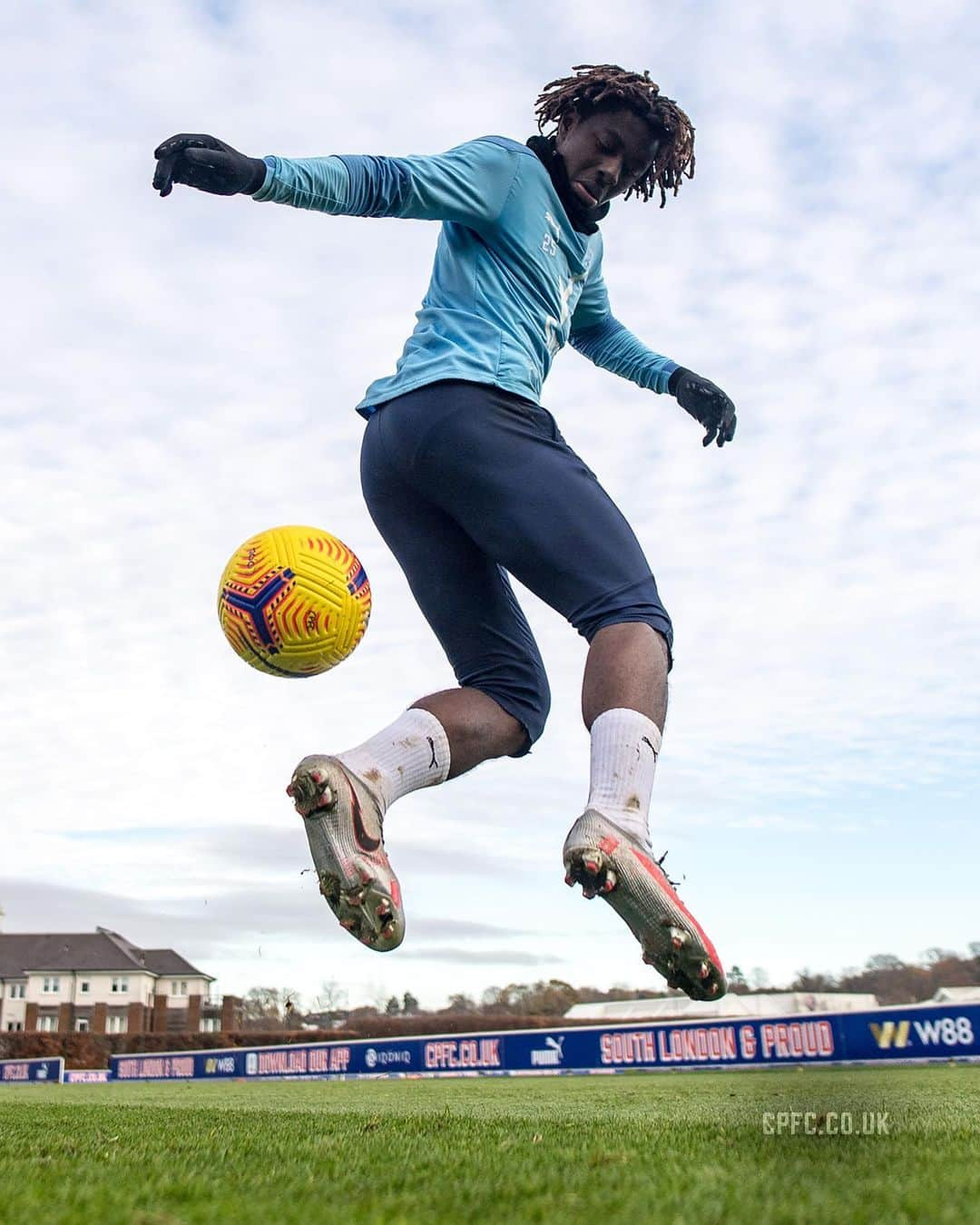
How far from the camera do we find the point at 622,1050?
19.1 meters

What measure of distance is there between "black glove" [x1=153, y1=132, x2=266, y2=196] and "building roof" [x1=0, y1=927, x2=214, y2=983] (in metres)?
81.7

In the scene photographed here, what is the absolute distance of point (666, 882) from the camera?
2850 millimetres

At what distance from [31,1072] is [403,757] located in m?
34.2

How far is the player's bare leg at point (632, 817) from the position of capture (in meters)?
2.77

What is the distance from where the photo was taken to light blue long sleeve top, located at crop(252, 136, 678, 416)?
3.17 metres

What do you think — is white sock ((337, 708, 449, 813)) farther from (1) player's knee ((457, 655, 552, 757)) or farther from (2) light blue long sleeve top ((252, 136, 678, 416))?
(2) light blue long sleeve top ((252, 136, 678, 416))

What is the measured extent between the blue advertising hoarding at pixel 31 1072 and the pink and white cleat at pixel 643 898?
95.9 feet

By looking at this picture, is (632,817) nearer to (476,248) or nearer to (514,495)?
(514,495)

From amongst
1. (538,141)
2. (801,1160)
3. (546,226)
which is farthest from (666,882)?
(538,141)

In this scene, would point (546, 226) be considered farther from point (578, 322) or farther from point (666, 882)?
point (666, 882)

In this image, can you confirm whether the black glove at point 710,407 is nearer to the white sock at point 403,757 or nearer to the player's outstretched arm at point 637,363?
the player's outstretched arm at point 637,363

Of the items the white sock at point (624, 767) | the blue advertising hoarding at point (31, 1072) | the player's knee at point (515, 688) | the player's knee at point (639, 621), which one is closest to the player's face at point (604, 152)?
the player's knee at point (639, 621)

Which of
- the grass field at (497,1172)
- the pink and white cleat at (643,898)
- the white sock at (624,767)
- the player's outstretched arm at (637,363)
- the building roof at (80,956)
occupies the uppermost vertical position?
the building roof at (80,956)

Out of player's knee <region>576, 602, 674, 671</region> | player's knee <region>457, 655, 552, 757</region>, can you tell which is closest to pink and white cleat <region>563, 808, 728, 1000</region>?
player's knee <region>576, 602, 674, 671</region>
